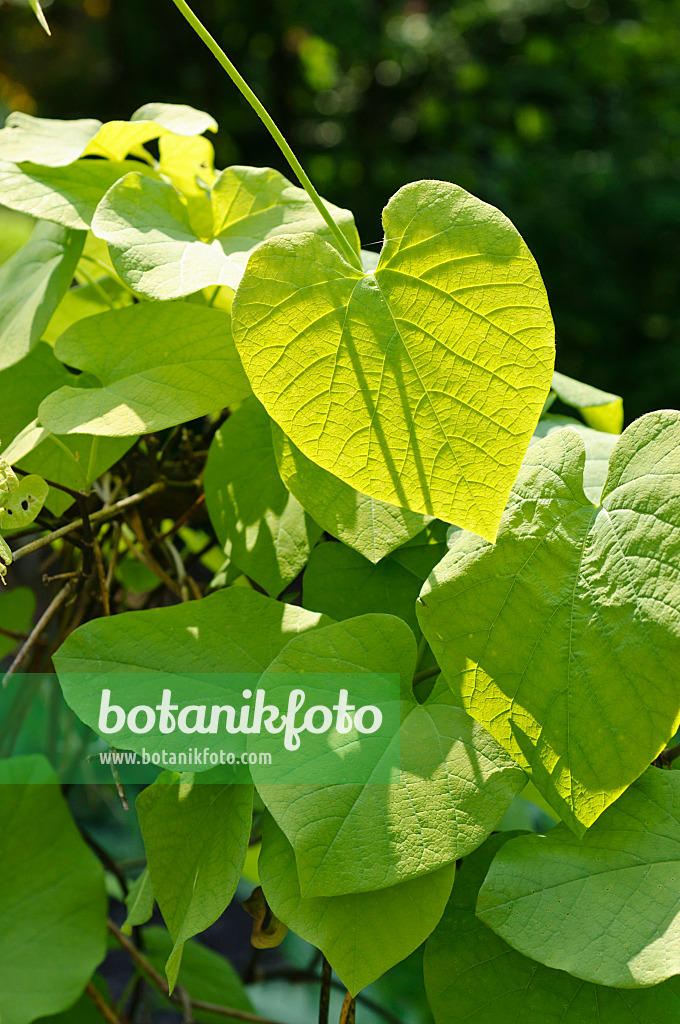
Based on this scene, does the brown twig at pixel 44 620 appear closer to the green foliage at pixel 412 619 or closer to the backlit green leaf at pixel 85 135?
the green foliage at pixel 412 619

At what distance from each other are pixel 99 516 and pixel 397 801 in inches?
6.4

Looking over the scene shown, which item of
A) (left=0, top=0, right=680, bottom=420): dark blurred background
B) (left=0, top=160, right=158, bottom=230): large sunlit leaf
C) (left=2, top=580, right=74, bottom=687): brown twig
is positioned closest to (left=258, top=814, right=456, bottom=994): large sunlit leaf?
(left=2, top=580, right=74, bottom=687): brown twig

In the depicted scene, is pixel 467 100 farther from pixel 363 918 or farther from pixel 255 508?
pixel 363 918

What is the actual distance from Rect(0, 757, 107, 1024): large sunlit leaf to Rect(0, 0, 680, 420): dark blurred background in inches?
94.4

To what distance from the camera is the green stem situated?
23cm

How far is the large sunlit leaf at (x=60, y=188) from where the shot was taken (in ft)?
0.95

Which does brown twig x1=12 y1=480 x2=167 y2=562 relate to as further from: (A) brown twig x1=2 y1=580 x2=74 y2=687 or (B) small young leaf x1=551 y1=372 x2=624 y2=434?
(B) small young leaf x1=551 y1=372 x2=624 y2=434

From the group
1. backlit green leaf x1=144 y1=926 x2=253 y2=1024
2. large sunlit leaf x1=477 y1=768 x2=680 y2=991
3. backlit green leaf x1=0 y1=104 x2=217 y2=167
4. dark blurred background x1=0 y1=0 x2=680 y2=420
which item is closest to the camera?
large sunlit leaf x1=477 y1=768 x2=680 y2=991

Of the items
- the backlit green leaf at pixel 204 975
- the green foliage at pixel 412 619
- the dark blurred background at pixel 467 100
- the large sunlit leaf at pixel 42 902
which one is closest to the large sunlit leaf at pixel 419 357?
the green foliage at pixel 412 619

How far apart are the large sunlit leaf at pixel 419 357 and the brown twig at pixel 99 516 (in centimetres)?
11

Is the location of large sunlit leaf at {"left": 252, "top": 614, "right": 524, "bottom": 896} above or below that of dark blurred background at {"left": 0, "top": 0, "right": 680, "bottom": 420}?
above

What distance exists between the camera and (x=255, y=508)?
0.30 metres

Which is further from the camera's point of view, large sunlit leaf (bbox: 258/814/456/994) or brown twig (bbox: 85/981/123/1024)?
brown twig (bbox: 85/981/123/1024)

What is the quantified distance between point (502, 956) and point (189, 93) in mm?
3236
